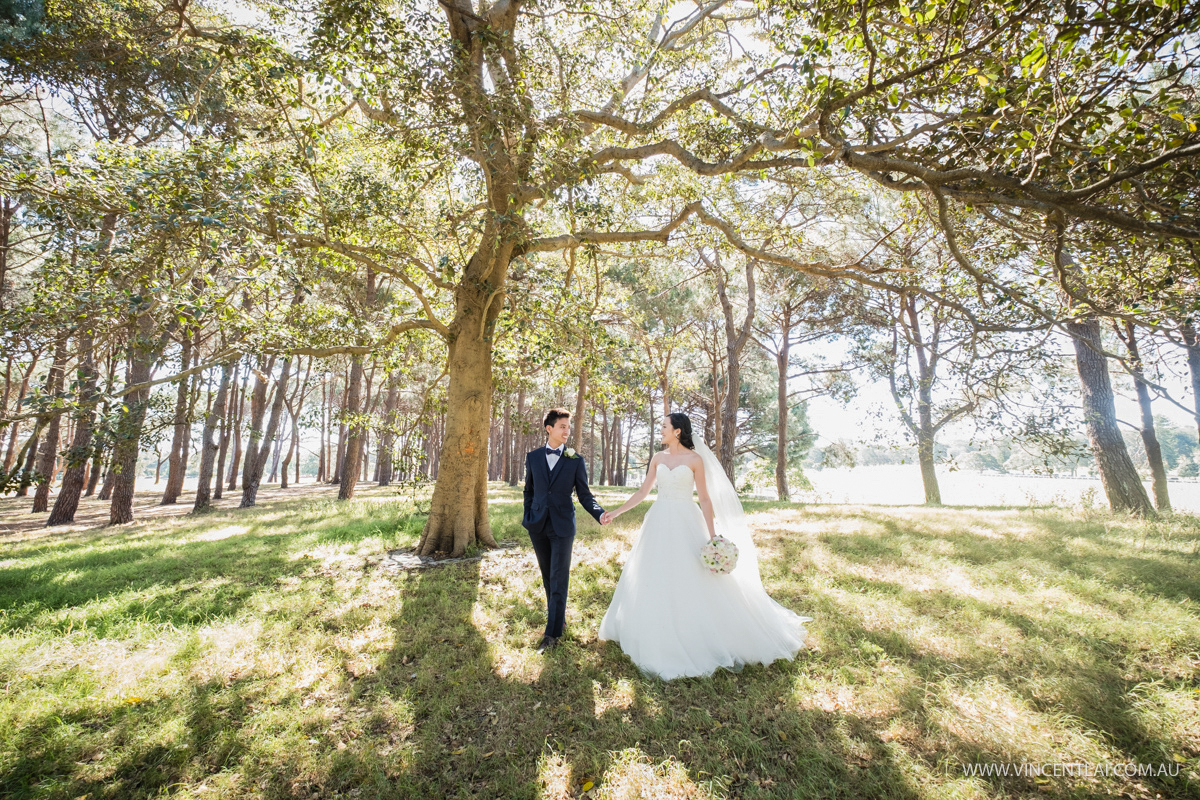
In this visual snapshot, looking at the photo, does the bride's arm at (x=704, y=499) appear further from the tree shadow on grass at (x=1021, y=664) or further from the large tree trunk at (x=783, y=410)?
the large tree trunk at (x=783, y=410)

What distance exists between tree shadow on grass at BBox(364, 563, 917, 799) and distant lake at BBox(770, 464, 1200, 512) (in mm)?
8720

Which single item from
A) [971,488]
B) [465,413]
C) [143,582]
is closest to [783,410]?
[971,488]

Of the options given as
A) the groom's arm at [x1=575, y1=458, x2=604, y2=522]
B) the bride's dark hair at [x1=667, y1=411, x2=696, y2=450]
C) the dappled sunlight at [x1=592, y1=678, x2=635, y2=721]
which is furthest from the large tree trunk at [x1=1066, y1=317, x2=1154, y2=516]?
the dappled sunlight at [x1=592, y1=678, x2=635, y2=721]

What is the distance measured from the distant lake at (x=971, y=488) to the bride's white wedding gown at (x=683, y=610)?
7.80 metres

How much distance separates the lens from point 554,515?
195 inches

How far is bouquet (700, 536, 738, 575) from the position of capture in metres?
4.60

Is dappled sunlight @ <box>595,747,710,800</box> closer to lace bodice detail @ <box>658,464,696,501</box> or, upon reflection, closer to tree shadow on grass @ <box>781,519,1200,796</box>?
tree shadow on grass @ <box>781,519,1200,796</box>

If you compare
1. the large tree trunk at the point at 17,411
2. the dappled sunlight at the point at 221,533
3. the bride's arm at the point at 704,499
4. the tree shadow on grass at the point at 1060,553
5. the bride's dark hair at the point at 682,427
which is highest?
the large tree trunk at the point at 17,411

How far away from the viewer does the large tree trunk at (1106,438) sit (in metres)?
10.1

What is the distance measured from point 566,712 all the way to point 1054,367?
904 cm

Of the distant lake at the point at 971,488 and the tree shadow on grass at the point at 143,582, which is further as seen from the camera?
the distant lake at the point at 971,488

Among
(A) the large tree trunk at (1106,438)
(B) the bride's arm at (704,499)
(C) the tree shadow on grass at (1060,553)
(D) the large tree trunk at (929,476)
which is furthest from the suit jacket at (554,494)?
(D) the large tree trunk at (929,476)

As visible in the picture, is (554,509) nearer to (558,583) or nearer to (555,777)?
(558,583)

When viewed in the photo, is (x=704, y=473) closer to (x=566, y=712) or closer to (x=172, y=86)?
(x=566, y=712)
